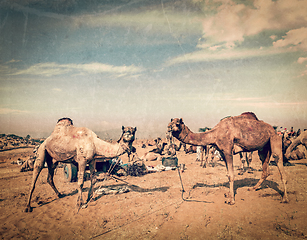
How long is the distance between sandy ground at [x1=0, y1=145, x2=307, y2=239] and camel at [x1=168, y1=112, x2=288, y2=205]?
1.13 metres

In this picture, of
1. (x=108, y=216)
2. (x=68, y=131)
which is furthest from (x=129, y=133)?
(x=108, y=216)

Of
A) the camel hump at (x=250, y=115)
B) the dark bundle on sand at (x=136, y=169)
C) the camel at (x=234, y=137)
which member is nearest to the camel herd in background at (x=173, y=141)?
the camel at (x=234, y=137)

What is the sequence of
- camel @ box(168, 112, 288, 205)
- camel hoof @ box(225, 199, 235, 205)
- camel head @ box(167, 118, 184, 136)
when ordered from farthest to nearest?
1. camel @ box(168, 112, 288, 205)
2. camel head @ box(167, 118, 184, 136)
3. camel hoof @ box(225, 199, 235, 205)

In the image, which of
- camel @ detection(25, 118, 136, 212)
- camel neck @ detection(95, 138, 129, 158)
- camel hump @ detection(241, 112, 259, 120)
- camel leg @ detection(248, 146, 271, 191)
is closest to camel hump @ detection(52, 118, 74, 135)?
camel @ detection(25, 118, 136, 212)

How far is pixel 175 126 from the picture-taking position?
7.39 m

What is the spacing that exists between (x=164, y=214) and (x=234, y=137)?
14.3 ft

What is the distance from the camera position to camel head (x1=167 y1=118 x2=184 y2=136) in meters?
7.40

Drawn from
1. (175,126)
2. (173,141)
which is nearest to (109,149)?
(173,141)

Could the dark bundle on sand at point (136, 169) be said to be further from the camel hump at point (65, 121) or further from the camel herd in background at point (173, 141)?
the camel hump at point (65, 121)

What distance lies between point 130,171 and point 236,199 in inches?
293

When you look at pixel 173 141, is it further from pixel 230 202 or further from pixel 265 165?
pixel 265 165

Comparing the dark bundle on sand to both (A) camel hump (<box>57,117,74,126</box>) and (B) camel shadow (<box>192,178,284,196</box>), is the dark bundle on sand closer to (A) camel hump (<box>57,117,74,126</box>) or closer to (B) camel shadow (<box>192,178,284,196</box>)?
(B) camel shadow (<box>192,178,284,196</box>)

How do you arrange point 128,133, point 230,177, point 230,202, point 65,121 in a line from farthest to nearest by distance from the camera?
point 65,121
point 230,177
point 128,133
point 230,202

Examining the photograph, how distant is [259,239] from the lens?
4.96m
